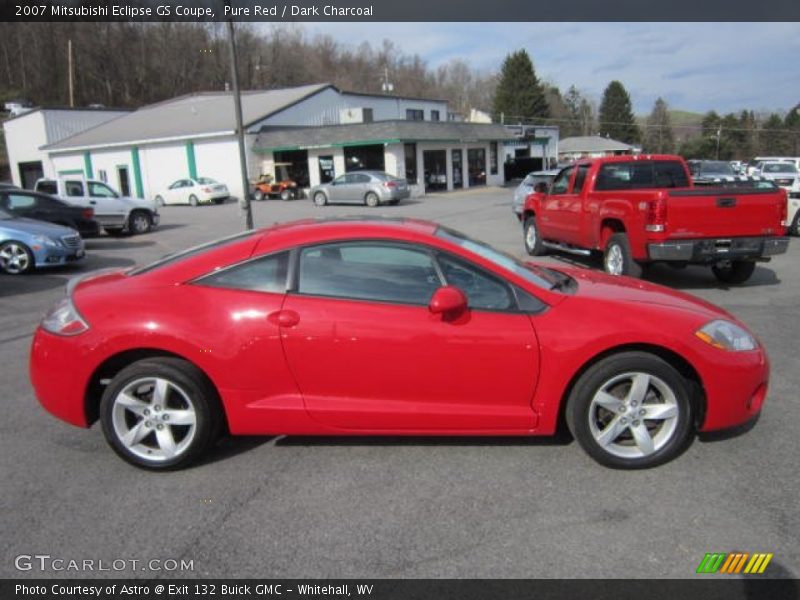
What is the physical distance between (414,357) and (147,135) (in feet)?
145

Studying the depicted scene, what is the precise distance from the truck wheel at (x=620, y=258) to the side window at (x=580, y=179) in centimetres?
145

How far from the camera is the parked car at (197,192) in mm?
34219

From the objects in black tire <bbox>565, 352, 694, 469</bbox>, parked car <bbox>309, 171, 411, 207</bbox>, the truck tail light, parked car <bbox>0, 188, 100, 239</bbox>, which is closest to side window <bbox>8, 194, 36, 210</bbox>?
parked car <bbox>0, 188, 100, 239</bbox>

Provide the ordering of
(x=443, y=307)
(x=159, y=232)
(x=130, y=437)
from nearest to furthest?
(x=443, y=307)
(x=130, y=437)
(x=159, y=232)

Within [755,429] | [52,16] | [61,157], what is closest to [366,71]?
[52,16]

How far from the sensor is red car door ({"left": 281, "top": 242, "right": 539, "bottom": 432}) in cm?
354

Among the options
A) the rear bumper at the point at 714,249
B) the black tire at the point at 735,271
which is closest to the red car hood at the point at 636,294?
the rear bumper at the point at 714,249

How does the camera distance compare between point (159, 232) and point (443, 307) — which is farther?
point (159, 232)

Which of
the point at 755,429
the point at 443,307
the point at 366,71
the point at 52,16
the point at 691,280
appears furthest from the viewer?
the point at 366,71

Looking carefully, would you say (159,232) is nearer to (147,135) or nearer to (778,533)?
(778,533)

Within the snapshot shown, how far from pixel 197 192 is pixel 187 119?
13.6 m

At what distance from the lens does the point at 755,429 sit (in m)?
4.15

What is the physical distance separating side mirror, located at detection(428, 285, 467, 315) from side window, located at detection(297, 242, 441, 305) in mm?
146

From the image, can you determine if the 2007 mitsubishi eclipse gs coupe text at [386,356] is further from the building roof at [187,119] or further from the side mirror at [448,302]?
the building roof at [187,119]
